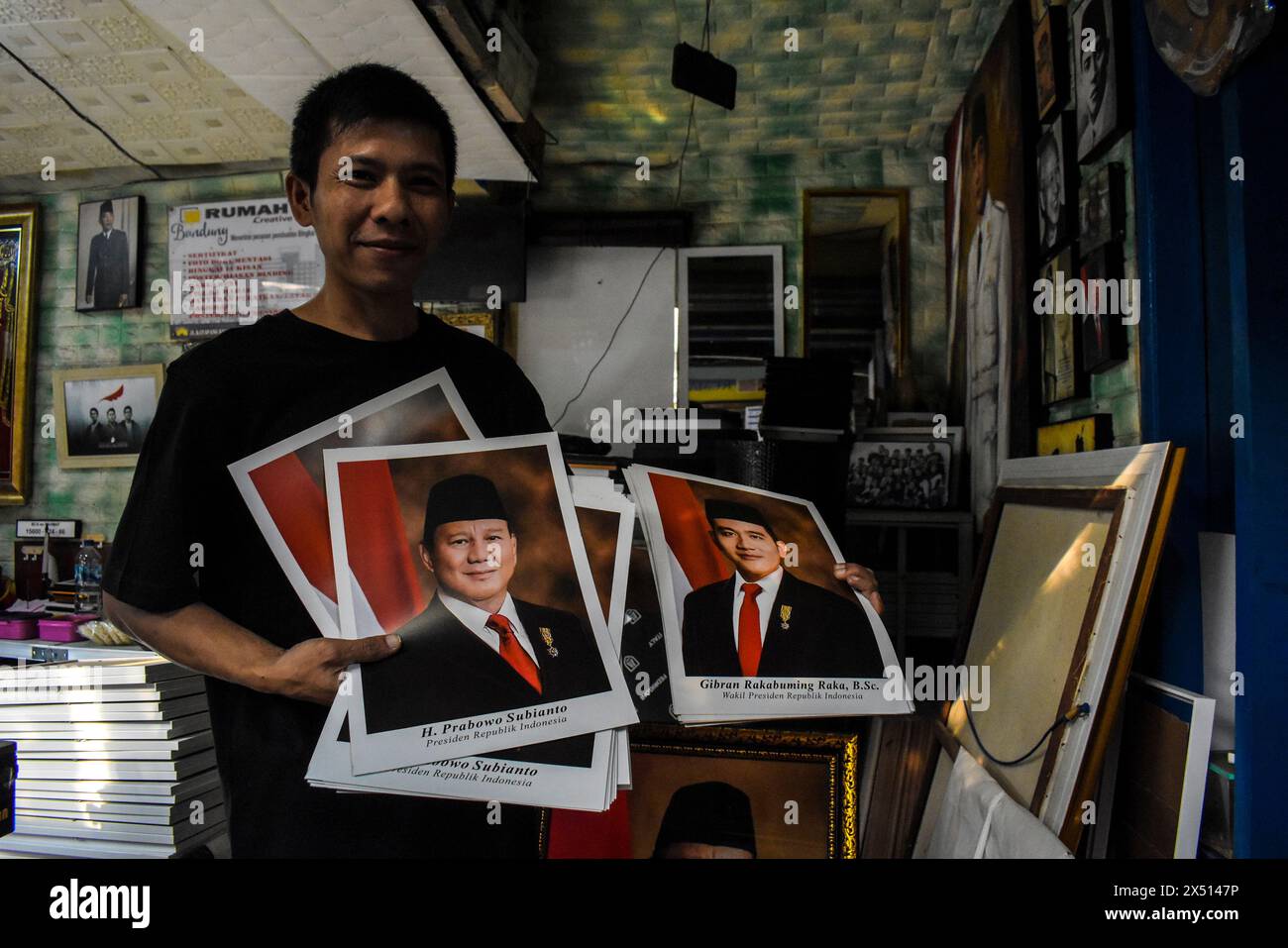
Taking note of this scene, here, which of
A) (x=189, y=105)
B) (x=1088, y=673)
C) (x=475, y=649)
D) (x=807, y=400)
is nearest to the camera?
(x=475, y=649)

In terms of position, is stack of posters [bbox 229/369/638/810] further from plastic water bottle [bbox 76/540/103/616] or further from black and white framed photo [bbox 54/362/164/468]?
black and white framed photo [bbox 54/362/164/468]

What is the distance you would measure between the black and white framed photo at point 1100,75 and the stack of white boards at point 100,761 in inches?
89.7

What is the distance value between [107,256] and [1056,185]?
447cm

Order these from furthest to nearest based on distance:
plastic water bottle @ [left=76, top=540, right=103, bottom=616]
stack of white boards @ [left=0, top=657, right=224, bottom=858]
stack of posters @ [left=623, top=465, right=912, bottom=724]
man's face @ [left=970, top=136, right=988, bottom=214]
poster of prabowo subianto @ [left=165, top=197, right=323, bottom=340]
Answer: poster of prabowo subianto @ [left=165, top=197, right=323, bottom=340]
plastic water bottle @ [left=76, top=540, right=103, bottom=616]
man's face @ [left=970, top=136, right=988, bottom=214]
stack of white boards @ [left=0, top=657, right=224, bottom=858]
stack of posters @ [left=623, top=465, right=912, bottom=724]

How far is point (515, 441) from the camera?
3.17 feet

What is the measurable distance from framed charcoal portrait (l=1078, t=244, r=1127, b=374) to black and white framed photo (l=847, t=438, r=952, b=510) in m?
1.43

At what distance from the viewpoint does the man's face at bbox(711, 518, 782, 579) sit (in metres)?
1.16

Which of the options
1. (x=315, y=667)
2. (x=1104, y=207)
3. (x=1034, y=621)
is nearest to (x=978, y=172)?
(x=1104, y=207)

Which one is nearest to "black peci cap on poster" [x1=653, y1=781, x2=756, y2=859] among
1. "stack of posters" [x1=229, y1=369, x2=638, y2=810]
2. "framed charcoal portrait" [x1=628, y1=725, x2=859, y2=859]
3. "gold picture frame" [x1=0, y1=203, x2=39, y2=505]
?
"framed charcoal portrait" [x1=628, y1=725, x2=859, y2=859]

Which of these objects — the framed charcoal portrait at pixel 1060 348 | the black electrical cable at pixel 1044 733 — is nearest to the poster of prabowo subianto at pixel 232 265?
the framed charcoal portrait at pixel 1060 348

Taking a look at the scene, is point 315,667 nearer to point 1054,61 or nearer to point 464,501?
point 464,501
